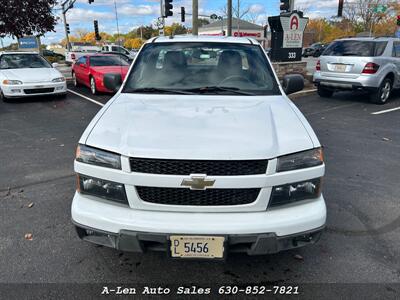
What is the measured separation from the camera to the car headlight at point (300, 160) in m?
2.37

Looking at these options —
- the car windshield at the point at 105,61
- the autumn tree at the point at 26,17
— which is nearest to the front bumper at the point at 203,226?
the car windshield at the point at 105,61

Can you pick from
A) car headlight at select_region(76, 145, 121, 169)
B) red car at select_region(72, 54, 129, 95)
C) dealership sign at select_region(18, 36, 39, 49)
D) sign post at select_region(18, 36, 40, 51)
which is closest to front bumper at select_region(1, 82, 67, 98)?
red car at select_region(72, 54, 129, 95)

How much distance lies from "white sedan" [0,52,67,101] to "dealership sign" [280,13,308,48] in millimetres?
7481

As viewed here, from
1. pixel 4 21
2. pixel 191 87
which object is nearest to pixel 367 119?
pixel 191 87

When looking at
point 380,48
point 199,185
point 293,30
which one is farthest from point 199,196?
point 293,30

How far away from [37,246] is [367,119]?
7.61m

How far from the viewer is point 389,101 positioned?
1047 cm

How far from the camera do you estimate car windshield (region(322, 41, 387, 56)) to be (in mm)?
9375

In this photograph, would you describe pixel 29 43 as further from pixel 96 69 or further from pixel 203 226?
pixel 203 226

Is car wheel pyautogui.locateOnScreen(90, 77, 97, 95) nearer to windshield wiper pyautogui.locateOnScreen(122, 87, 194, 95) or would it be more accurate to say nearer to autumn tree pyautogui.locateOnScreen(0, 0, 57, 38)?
autumn tree pyautogui.locateOnScreen(0, 0, 57, 38)

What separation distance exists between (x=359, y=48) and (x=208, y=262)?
29.3ft

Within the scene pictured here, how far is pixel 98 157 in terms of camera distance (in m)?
2.44

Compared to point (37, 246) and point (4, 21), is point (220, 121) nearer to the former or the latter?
point (37, 246)

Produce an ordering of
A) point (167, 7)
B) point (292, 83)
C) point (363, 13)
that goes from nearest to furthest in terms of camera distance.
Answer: point (292, 83) < point (167, 7) < point (363, 13)
